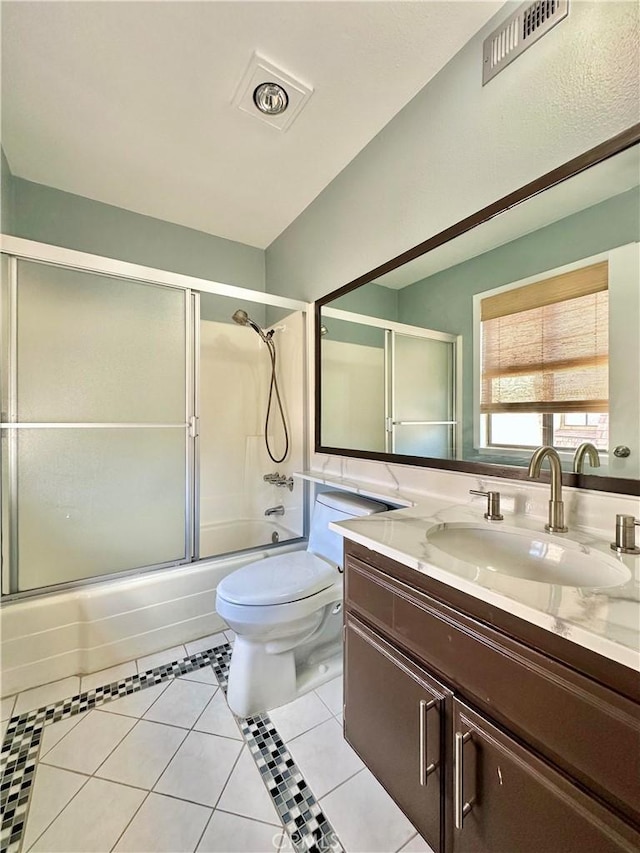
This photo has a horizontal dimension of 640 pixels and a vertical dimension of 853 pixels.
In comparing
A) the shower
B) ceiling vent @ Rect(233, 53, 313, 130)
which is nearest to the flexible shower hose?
the shower

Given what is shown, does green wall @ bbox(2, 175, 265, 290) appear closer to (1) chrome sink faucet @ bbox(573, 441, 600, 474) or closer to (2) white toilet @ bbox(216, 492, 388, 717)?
(2) white toilet @ bbox(216, 492, 388, 717)

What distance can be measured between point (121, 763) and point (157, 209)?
2.64 meters

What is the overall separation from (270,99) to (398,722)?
2206 millimetres

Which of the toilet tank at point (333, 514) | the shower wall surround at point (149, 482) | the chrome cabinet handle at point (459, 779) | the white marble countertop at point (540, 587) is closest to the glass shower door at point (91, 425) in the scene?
the shower wall surround at point (149, 482)

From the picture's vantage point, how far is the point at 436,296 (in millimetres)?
1387

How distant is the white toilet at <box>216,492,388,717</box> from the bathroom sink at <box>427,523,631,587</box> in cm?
51

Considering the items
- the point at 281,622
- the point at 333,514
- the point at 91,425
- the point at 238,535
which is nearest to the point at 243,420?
the point at 238,535

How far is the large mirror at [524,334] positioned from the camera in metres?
0.87

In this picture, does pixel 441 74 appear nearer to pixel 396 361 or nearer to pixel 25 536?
pixel 396 361

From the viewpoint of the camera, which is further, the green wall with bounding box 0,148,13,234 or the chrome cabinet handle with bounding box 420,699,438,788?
the green wall with bounding box 0,148,13,234

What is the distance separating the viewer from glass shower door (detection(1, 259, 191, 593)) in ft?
5.47

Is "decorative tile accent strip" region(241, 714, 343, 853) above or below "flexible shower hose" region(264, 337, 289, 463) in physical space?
below

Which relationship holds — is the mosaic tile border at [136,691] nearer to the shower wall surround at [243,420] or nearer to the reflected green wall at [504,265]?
the shower wall surround at [243,420]

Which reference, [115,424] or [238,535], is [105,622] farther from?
[115,424]
